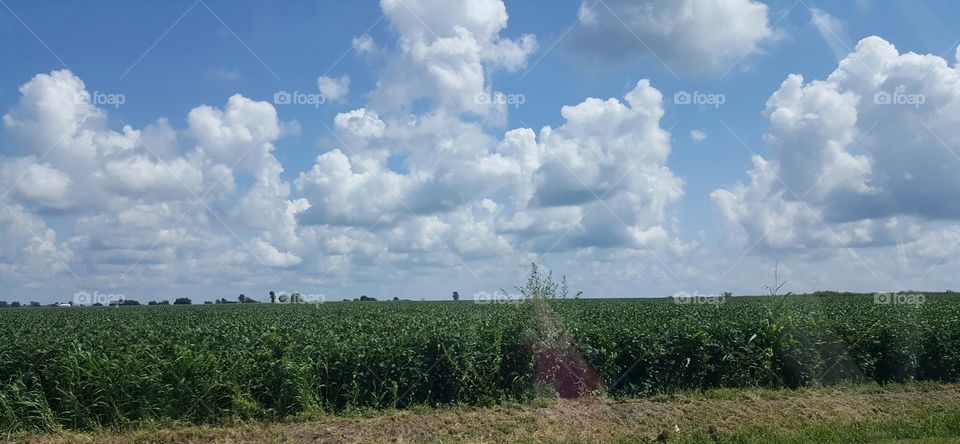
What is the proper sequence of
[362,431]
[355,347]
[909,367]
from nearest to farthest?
[362,431] → [355,347] → [909,367]

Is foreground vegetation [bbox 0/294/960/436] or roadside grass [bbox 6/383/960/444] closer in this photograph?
roadside grass [bbox 6/383/960/444]

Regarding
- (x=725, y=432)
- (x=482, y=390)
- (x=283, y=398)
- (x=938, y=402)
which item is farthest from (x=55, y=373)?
(x=938, y=402)

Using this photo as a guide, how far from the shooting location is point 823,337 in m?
Answer: 14.2

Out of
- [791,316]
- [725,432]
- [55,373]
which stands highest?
[791,316]

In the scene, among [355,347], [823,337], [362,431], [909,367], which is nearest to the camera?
[362,431]

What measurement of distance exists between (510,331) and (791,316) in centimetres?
625

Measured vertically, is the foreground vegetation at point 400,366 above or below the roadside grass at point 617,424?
above

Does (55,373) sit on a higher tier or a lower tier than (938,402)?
higher

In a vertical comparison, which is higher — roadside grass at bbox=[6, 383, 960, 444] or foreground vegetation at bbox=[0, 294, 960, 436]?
foreground vegetation at bbox=[0, 294, 960, 436]

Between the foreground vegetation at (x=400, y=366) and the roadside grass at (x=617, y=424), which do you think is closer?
the roadside grass at (x=617, y=424)

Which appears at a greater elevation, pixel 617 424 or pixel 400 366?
pixel 400 366

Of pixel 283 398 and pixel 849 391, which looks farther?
pixel 849 391

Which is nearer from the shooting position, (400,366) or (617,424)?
(617,424)

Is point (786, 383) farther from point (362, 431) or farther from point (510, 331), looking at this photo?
point (362, 431)
